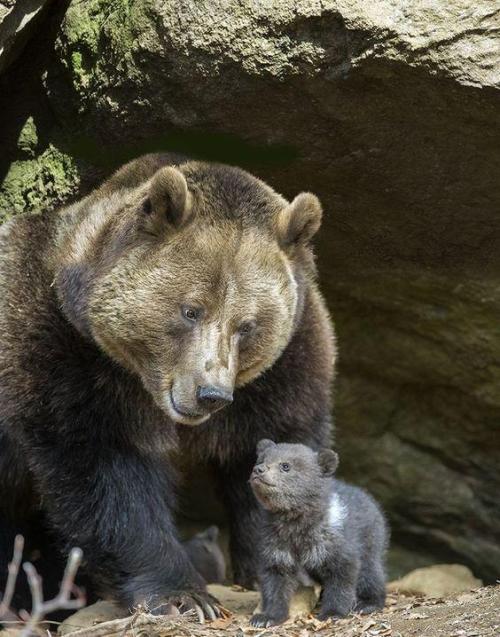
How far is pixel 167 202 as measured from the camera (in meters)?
5.81

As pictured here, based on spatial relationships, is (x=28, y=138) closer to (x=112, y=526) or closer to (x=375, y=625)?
(x=112, y=526)

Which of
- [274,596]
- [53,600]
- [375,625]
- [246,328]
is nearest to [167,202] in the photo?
[246,328]

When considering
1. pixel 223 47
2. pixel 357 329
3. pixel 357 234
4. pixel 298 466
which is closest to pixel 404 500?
pixel 357 329

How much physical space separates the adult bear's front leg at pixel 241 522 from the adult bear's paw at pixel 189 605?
1080mm

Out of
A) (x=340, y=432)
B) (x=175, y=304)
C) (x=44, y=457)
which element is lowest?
(x=340, y=432)

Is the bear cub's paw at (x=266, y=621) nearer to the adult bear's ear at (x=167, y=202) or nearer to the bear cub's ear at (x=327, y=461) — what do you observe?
the bear cub's ear at (x=327, y=461)

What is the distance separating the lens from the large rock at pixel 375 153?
5863mm

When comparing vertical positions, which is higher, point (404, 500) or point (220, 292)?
point (220, 292)

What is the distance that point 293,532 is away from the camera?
577 centimetres

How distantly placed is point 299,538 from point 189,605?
0.84 m

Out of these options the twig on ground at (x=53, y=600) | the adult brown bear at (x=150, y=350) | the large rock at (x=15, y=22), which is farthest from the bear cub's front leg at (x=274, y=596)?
the large rock at (x=15, y=22)

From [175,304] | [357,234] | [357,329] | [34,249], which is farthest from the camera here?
[357,329]

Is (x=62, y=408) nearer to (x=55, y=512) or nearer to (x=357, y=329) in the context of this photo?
(x=55, y=512)

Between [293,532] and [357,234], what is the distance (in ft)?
8.25
